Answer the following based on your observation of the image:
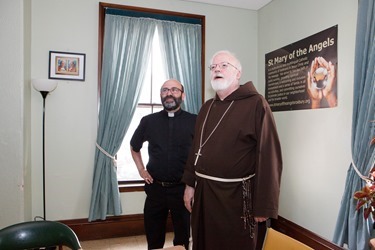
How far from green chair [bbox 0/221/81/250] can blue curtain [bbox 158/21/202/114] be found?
2.21 metres

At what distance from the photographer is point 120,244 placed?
3051mm

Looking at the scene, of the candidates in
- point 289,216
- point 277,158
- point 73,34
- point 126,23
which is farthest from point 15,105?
point 289,216

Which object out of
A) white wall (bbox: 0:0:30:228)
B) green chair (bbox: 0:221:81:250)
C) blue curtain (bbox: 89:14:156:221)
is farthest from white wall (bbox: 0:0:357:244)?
green chair (bbox: 0:221:81:250)

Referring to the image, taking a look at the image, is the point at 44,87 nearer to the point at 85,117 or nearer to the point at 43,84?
the point at 43,84

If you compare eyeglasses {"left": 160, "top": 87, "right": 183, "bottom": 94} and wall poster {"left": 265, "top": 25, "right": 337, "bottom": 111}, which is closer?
eyeglasses {"left": 160, "top": 87, "right": 183, "bottom": 94}

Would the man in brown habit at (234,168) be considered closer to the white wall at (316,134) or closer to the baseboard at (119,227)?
the white wall at (316,134)

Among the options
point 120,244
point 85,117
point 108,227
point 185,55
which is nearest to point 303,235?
point 120,244

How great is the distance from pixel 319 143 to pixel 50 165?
9.07 feet

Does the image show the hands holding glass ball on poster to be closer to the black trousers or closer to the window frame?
the window frame

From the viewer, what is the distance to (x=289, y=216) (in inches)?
122

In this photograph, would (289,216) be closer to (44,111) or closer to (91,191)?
(91,191)

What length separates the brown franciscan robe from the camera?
1666 mm

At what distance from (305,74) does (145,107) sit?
183cm

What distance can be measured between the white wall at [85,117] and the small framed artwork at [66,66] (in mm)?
55
